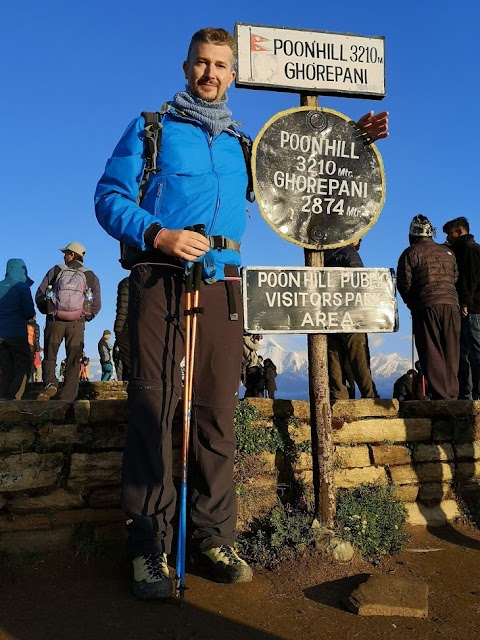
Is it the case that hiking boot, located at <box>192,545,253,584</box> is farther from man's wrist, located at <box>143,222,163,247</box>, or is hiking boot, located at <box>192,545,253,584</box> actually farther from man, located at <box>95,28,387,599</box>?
man's wrist, located at <box>143,222,163,247</box>

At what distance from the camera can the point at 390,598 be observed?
313 cm

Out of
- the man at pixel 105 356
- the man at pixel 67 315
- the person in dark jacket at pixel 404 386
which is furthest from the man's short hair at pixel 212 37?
the man at pixel 105 356

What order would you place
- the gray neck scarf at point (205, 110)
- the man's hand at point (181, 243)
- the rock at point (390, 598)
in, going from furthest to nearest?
the gray neck scarf at point (205, 110) → the man's hand at point (181, 243) → the rock at point (390, 598)

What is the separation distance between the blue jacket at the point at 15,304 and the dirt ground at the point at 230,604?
606 cm

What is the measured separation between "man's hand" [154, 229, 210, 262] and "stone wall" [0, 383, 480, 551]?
1368 mm

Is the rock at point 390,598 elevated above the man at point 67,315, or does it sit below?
below

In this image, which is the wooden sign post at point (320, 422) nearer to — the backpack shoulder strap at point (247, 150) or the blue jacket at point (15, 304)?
the backpack shoulder strap at point (247, 150)

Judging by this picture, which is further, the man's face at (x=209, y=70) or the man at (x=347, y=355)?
the man at (x=347, y=355)

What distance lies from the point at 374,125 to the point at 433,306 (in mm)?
2611

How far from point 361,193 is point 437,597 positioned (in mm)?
2610

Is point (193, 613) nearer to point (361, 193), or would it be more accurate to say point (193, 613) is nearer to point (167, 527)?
point (167, 527)

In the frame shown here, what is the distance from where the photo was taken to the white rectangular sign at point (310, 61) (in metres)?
4.02

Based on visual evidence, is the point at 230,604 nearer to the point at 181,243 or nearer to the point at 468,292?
the point at 181,243

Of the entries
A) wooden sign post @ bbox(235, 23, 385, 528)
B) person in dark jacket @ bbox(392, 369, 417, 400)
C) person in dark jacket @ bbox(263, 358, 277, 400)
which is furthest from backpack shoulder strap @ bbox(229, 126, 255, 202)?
person in dark jacket @ bbox(263, 358, 277, 400)
